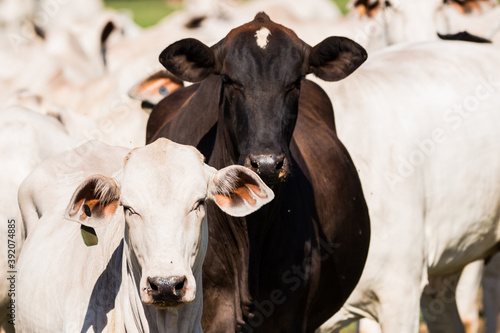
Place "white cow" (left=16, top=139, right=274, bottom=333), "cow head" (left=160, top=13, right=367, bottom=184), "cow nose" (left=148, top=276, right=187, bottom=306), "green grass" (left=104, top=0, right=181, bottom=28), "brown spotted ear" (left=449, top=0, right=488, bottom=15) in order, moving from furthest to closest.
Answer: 1. "green grass" (left=104, top=0, right=181, bottom=28)
2. "brown spotted ear" (left=449, top=0, right=488, bottom=15)
3. "cow head" (left=160, top=13, right=367, bottom=184)
4. "white cow" (left=16, top=139, right=274, bottom=333)
5. "cow nose" (left=148, top=276, right=187, bottom=306)

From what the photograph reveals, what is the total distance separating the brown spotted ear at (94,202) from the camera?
170 inches

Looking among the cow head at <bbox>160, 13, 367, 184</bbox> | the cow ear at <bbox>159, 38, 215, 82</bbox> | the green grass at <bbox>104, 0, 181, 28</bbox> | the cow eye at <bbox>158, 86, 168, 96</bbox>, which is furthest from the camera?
the green grass at <bbox>104, 0, 181, 28</bbox>

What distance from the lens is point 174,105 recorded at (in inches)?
250

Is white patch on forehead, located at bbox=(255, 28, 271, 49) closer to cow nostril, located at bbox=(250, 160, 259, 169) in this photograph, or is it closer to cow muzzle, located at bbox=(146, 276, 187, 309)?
cow nostril, located at bbox=(250, 160, 259, 169)

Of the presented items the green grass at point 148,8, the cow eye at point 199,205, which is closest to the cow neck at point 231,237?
the cow eye at point 199,205

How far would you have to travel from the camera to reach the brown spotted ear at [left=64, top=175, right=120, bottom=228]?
431cm

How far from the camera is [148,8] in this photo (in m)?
50.0

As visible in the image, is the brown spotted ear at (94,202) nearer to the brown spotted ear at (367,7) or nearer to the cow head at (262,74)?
the cow head at (262,74)

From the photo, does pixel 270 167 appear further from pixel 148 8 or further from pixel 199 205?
pixel 148 8

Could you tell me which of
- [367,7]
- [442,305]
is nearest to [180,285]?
[442,305]

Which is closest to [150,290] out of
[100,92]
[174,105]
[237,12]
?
[174,105]

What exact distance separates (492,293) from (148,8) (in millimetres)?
42867

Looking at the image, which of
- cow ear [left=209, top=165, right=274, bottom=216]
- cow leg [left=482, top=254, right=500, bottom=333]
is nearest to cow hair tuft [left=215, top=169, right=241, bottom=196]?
cow ear [left=209, top=165, right=274, bottom=216]

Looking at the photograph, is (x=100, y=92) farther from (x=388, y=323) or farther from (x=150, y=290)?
(x=150, y=290)
